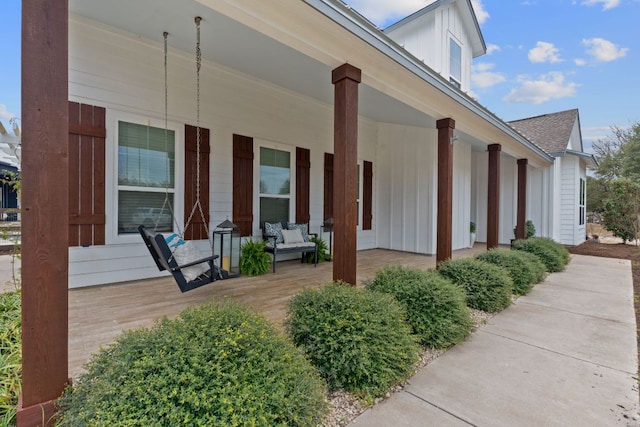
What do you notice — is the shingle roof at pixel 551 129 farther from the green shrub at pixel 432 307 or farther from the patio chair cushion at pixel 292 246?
the green shrub at pixel 432 307

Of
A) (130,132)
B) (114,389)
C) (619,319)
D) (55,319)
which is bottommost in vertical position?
(619,319)

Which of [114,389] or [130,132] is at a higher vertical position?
[130,132]

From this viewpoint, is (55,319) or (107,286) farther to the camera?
(107,286)

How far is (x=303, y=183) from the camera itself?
22.3 feet

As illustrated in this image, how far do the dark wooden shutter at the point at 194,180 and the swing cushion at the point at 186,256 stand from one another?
1.25m

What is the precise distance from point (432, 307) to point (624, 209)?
1274 centimetres

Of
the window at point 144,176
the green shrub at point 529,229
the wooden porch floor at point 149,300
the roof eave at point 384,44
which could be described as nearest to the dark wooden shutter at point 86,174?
the window at point 144,176

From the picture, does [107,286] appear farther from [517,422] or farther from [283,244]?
[517,422]

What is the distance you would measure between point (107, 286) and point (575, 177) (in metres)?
13.0

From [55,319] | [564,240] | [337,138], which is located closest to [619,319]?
[337,138]

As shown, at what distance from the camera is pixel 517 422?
6.05 ft

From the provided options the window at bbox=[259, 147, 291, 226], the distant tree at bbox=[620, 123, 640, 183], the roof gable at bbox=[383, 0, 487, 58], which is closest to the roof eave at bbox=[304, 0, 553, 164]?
the window at bbox=[259, 147, 291, 226]

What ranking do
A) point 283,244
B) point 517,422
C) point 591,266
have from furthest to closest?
point 591,266 → point 283,244 → point 517,422

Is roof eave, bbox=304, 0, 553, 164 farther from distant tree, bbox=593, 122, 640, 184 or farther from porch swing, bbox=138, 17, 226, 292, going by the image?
distant tree, bbox=593, 122, 640, 184
